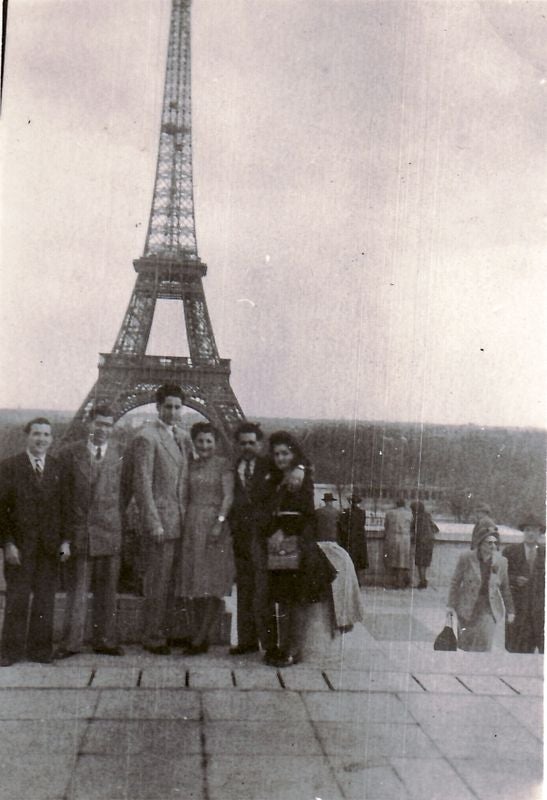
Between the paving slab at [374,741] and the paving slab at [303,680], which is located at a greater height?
the paving slab at [303,680]

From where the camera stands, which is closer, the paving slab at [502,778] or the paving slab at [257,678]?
the paving slab at [502,778]

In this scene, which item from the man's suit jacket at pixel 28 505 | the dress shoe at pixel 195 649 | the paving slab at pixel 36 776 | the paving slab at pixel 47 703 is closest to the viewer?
the paving slab at pixel 36 776

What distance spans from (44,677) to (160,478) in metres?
1.23

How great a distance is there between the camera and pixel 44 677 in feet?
14.0

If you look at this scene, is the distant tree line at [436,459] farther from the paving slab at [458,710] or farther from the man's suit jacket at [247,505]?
the paving slab at [458,710]

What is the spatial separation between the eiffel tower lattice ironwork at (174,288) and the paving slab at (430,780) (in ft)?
6.56

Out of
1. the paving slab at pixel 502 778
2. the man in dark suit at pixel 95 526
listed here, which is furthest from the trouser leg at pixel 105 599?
the paving slab at pixel 502 778

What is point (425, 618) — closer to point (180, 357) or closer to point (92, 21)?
point (180, 357)

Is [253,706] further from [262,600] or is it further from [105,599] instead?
[105,599]

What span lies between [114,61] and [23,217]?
1030 mm

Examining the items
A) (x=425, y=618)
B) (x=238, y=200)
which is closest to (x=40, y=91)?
(x=238, y=200)

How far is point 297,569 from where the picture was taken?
4633mm

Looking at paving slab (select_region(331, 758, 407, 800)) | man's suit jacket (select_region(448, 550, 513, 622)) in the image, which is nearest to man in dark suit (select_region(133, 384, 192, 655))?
paving slab (select_region(331, 758, 407, 800))

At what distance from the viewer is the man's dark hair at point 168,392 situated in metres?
4.61
